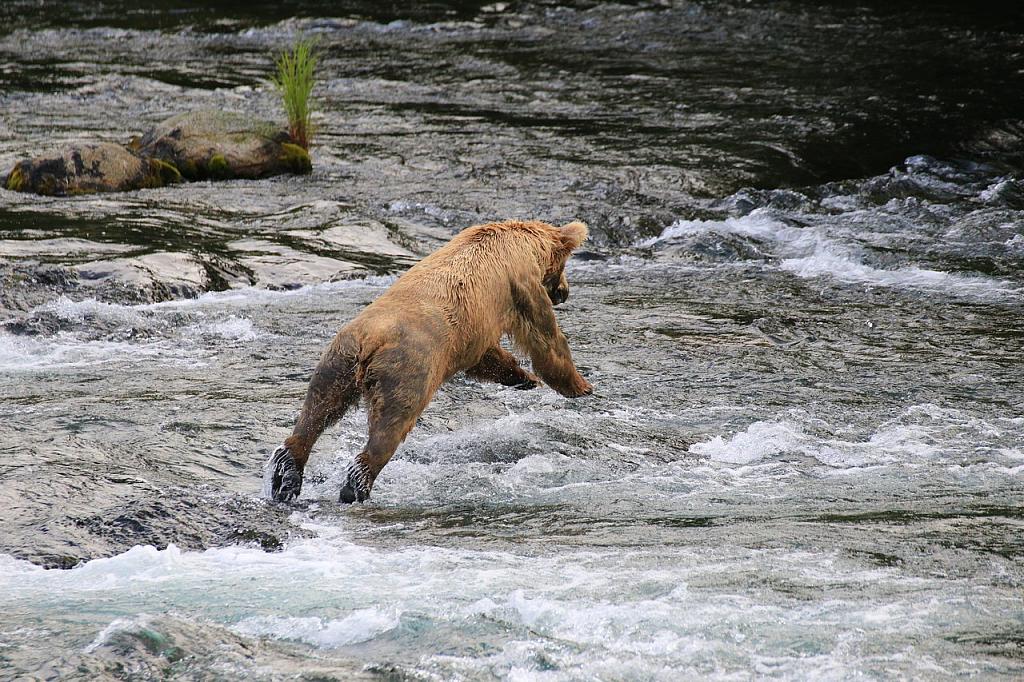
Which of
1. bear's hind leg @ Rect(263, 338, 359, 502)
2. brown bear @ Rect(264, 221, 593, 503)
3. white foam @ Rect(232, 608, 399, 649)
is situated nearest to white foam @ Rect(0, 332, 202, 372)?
brown bear @ Rect(264, 221, 593, 503)

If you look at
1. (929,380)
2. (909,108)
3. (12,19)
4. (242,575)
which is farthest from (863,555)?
(12,19)

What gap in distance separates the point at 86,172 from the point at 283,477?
29.1 feet

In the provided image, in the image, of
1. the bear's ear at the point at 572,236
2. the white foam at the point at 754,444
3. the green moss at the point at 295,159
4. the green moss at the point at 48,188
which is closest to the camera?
the white foam at the point at 754,444

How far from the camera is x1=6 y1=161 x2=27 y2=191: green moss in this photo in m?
13.9

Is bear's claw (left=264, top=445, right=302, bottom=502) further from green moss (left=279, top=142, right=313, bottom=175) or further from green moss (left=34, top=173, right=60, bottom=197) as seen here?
green moss (left=279, top=142, right=313, bottom=175)

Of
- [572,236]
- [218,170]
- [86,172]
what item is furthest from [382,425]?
[218,170]

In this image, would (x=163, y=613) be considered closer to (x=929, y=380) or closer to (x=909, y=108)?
(x=929, y=380)

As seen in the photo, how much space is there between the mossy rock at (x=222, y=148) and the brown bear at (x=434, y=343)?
7.71 m

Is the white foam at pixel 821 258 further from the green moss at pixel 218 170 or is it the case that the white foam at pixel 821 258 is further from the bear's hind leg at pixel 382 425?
the bear's hind leg at pixel 382 425

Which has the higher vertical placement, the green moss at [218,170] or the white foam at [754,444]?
the green moss at [218,170]

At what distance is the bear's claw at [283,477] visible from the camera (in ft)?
21.1

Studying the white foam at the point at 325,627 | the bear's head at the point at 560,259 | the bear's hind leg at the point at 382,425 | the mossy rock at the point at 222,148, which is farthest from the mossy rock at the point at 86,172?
the white foam at the point at 325,627

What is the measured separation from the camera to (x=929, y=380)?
8586 mm

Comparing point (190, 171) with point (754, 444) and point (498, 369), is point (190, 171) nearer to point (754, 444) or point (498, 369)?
point (498, 369)
